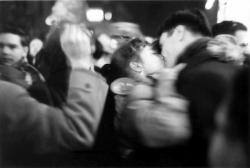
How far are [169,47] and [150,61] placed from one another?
0.46 feet

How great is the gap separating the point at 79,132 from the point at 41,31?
61 cm

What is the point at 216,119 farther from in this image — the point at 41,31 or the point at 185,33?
the point at 41,31

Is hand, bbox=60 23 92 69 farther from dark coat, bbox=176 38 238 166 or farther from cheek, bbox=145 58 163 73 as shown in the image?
dark coat, bbox=176 38 238 166

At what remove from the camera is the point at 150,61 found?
2.53 meters

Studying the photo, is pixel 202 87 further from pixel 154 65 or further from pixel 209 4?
pixel 209 4

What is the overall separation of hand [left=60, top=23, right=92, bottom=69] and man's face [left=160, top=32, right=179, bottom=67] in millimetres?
418

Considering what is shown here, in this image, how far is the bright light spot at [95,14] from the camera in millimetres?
2520

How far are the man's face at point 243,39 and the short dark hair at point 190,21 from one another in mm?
189

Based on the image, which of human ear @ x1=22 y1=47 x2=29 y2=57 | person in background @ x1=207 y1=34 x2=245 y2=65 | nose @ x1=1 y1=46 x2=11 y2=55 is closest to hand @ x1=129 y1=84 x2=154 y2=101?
person in background @ x1=207 y1=34 x2=245 y2=65

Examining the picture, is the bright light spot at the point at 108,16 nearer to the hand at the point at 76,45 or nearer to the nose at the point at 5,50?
the hand at the point at 76,45

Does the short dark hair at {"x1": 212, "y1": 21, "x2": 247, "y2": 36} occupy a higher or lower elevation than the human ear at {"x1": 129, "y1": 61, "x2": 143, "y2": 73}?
higher

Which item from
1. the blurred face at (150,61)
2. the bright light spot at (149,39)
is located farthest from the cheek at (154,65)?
the bright light spot at (149,39)

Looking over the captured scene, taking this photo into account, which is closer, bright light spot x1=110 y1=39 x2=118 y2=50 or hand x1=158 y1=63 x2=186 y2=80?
hand x1=158 y1=63 x2=186 y2=80

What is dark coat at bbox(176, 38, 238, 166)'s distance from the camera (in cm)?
228
